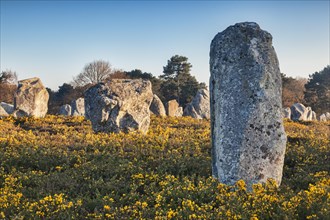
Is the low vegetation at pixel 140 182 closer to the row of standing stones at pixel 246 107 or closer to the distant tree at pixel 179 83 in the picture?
the row of standing stones at pixel 246 107

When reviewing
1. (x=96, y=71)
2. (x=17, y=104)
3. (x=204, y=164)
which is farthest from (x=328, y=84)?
(x=204, y=164)

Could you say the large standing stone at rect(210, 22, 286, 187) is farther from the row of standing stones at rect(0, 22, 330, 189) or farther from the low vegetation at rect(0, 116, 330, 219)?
the low vegetation at rect(0, 116, 330, 219)

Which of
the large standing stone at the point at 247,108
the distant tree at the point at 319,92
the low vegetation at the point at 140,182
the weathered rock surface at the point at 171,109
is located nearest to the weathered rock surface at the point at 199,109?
the weathered rock surface at the point at 171,109

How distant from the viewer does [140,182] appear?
9.08 metres

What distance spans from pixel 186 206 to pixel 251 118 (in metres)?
3.03

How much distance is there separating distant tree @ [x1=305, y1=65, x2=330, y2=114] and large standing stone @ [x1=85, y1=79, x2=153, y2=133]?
165 feet

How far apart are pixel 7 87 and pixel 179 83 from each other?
1179 inches

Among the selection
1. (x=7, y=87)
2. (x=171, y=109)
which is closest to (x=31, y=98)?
(x=171, y=109)

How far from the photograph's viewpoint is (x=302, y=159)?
12.0 metres

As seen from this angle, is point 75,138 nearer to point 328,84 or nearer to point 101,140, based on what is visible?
point 101,140

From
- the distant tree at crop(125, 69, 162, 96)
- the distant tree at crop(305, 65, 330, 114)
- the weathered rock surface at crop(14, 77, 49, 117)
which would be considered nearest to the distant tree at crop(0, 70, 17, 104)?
the distant tree at crop(125, 69, 162, 96)

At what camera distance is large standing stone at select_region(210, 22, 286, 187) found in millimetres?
8375

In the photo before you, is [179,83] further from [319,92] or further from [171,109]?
[171,109]

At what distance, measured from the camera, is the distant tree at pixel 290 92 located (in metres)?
64.1
